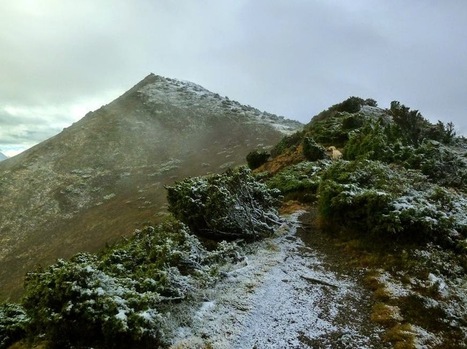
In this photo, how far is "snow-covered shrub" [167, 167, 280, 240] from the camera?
884 cm

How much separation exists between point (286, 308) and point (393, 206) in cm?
380

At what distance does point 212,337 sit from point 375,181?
6453mm

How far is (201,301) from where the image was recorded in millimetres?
5934

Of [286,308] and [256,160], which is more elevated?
[256,160]

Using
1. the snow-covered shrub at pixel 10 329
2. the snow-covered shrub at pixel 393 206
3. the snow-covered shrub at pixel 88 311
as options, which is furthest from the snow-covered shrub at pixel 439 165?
the snow-covered shrub at pixel 10 329

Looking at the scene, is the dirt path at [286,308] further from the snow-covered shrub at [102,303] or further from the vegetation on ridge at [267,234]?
the snow-covered shrub at [102,303]

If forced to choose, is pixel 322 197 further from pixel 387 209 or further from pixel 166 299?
pixel 166 299

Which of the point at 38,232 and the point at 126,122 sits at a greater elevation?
the point at 126,122

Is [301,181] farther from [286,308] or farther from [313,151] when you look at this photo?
[286,308]

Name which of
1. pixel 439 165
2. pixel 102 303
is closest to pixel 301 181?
pixel 439 165


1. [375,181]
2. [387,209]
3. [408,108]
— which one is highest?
[408,108]

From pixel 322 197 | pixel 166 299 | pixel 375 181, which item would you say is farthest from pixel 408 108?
pixel 166 299

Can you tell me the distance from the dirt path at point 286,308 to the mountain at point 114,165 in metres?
15.3

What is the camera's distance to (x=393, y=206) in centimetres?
810
